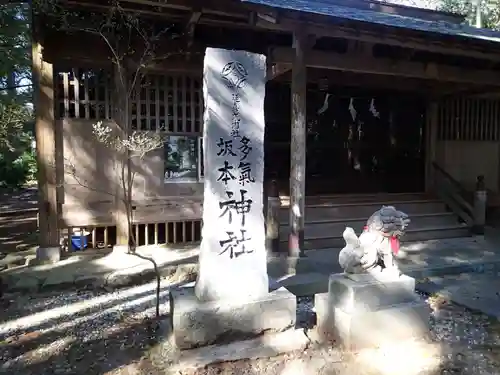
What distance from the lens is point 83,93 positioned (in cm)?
648

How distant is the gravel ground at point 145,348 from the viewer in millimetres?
3307

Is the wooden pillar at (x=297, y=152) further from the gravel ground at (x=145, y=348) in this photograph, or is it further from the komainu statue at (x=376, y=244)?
the komainu statue at (x=376, y=244)

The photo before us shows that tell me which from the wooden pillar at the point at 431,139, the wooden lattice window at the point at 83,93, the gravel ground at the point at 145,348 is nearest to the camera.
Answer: the gravel ground at the point at 145,348

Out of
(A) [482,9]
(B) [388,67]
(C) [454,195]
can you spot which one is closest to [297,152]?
(B) [388,67]

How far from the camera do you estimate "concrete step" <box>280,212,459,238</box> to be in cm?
726

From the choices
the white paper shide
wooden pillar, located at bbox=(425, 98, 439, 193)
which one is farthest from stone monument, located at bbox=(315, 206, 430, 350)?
wooden pillar, located at bbox=(425, 98, 439, 193)

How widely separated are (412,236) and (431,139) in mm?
3310

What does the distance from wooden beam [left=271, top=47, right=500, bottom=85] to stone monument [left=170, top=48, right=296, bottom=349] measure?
250cm

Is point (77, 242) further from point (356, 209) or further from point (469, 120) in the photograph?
point (469, 120)

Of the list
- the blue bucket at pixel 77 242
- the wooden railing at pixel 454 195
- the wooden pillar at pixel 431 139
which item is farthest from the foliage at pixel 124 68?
the wooden pillar at pixel 431 139

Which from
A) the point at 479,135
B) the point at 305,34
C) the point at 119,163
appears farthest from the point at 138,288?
the point at 479,135

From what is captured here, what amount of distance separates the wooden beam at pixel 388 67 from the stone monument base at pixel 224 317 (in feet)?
12.4

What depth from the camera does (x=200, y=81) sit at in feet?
23.3

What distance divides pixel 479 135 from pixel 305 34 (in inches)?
274
